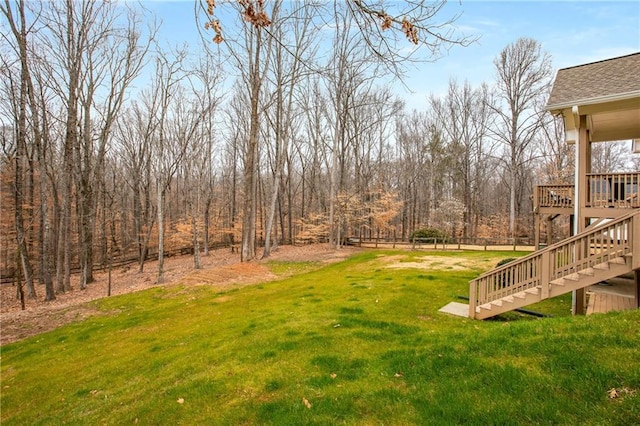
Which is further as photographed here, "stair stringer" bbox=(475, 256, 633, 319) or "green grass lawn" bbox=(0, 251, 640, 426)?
"stair stringer" bbox=(475, 256, 633, 319)

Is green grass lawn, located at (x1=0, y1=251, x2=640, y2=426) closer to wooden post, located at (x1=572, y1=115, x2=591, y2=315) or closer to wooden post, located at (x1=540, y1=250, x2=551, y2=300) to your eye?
wooden post, located at (x1=540, y1=250, x2=551, y2=300)

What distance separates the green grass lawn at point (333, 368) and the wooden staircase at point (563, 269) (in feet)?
2.33

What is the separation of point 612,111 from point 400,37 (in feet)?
24.8

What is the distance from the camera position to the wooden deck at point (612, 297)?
22.5 feet

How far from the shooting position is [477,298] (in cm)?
745

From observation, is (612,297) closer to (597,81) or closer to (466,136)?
(597,81)

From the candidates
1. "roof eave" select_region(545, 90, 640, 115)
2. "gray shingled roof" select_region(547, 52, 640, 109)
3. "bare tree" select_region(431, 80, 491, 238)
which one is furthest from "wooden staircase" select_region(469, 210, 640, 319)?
"bare tree" select_region(431, 80, 491, 238)

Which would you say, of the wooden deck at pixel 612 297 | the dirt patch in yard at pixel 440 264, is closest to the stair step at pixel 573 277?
the wooden deck at pixel 612 297

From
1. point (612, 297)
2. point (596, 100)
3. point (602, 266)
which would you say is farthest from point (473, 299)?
point (596, 100)

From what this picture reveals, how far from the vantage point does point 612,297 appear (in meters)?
7.75

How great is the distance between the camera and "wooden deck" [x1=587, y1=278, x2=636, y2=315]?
22.5 ft

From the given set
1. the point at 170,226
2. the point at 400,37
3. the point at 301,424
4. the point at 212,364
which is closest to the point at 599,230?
the point at 400,37

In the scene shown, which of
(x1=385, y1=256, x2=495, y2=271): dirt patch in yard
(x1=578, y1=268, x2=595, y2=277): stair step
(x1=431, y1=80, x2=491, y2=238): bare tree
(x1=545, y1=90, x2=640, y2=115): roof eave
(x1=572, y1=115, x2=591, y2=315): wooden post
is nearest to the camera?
(x1=578, y1=268, x2=595, y2=277): stair step

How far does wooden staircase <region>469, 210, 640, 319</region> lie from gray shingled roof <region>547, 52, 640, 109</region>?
10.4 ft
